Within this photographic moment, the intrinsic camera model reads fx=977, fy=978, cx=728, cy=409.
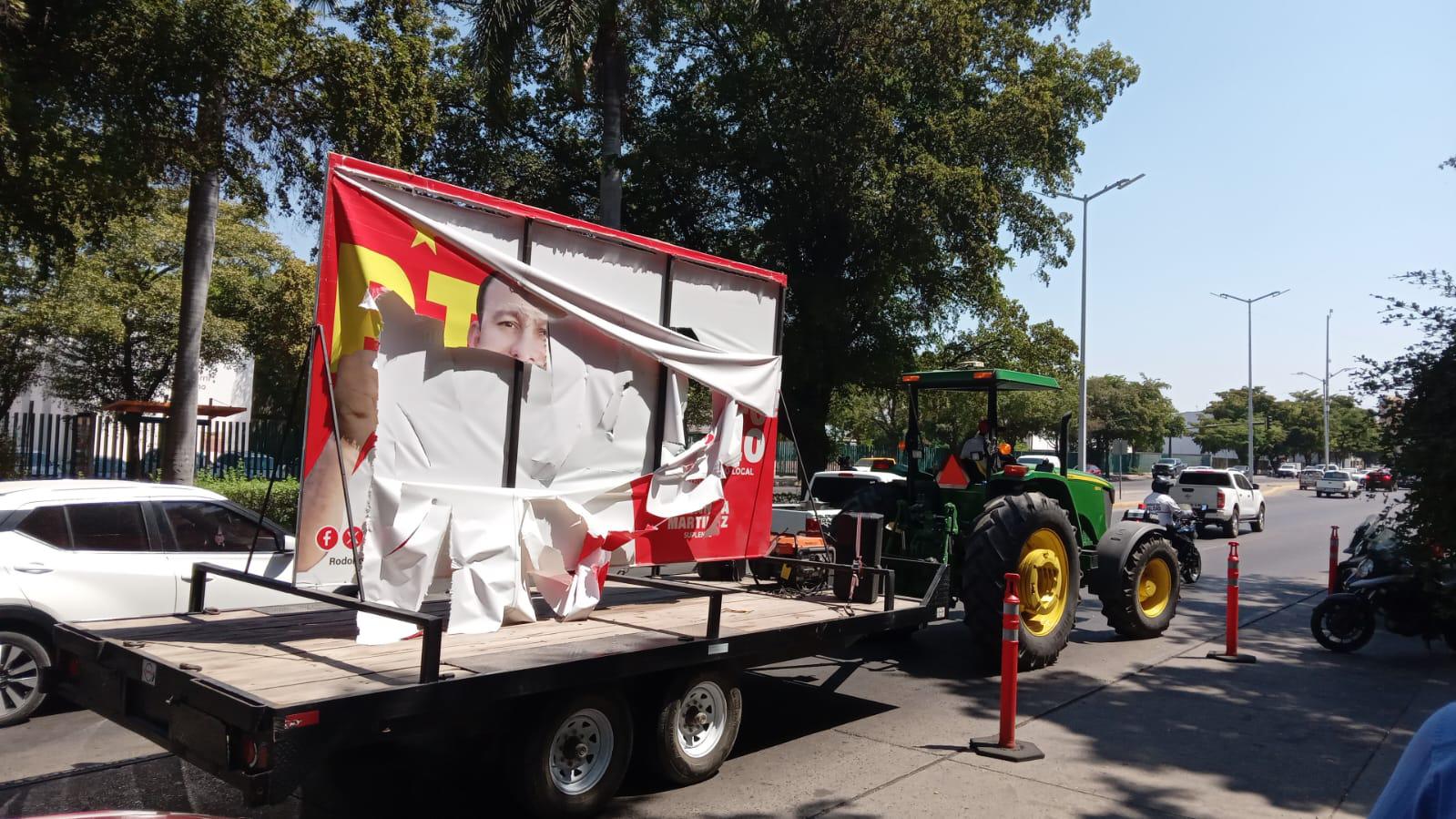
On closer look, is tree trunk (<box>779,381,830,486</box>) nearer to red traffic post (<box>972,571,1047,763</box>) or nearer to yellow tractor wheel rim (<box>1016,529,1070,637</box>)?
yellow tractor wheel rim (<box>1016,529,1070,637</box>)

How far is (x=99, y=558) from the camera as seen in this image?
6980mm

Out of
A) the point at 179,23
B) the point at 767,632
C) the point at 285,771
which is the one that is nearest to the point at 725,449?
the point at 767,632

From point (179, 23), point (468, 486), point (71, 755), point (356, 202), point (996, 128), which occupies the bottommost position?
point (71, 755)

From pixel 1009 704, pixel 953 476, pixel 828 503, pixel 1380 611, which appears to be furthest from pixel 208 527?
pixel 1380 611

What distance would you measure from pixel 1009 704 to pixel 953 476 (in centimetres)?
363

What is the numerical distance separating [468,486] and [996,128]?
16.2 metres

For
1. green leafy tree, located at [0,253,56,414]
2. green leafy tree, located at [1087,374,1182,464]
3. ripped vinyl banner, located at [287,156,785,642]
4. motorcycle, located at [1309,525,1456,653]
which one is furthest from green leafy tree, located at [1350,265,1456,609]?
green leafy tree, located at [1087,374,1182,464]

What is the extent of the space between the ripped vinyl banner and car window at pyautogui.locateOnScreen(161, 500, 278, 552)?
2661 millimetres

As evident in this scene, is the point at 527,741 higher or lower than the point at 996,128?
lower

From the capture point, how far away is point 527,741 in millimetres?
4871

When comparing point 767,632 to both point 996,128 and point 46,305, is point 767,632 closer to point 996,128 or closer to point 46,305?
point 996,128

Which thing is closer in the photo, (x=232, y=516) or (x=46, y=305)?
(x=232, y=516)

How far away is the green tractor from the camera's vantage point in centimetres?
838

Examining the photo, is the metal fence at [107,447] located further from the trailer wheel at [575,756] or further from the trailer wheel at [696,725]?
the trailer wheel at [575,756]
